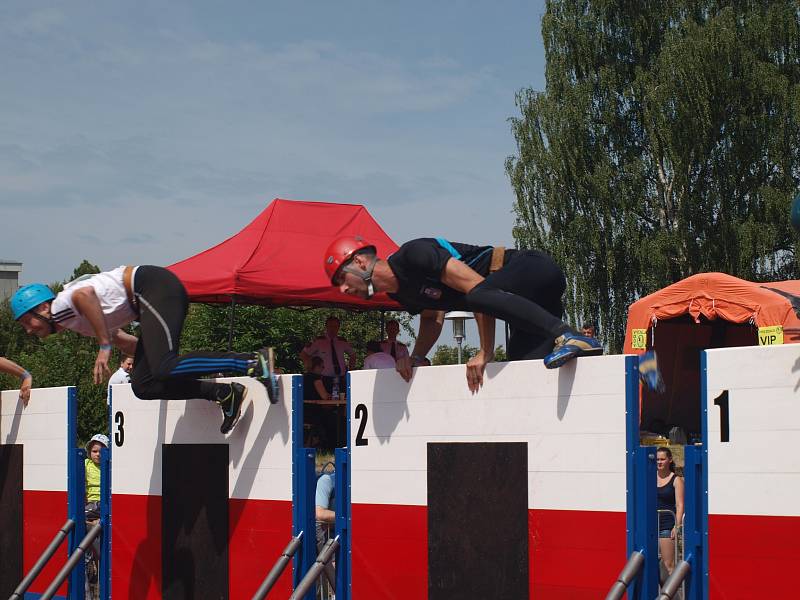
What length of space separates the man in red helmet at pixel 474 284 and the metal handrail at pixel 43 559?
2775mm

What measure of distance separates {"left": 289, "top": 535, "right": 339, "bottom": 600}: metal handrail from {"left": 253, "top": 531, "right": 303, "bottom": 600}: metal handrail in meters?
0.12

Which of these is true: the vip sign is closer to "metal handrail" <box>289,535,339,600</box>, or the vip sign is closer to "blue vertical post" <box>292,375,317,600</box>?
"blue vertical post" <box>292,375,317,600</box>

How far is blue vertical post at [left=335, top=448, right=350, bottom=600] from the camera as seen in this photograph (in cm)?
518

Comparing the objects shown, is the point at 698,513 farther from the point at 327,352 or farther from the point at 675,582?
the point at 327,352

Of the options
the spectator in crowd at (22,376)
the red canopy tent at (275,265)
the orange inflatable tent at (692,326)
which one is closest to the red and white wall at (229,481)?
the spectator in crowd at (22,376)

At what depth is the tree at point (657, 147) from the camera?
2538 cm

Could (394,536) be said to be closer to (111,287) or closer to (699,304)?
(111,287)

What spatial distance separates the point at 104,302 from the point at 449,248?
2058mm

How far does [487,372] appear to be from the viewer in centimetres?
459

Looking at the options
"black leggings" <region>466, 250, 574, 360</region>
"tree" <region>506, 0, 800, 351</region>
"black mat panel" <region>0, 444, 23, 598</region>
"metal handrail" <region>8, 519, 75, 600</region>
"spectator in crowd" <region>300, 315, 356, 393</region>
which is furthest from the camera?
"tree" <region>506, 0, 800, 351</region>

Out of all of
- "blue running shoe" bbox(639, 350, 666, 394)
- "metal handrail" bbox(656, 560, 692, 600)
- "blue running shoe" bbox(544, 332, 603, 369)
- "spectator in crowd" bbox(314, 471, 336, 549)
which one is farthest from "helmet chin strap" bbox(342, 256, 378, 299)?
"metal handrail" bbox(656, 560, 692, 600)

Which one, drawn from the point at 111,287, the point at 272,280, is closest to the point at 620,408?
the point at 111,287

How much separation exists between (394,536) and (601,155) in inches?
916

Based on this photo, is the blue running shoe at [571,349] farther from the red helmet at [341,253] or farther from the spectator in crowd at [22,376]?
the spectator in crowd at [22,376]
